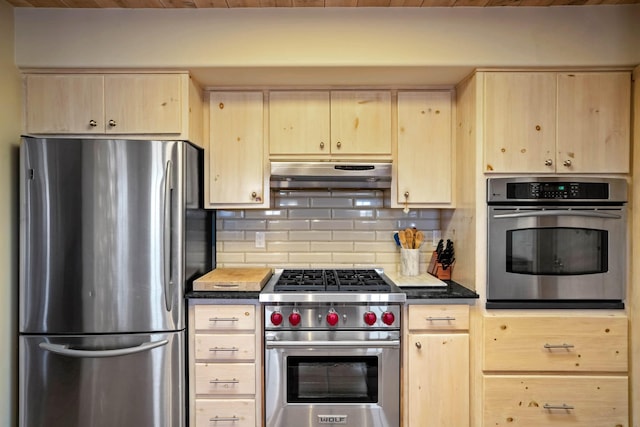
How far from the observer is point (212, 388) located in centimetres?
198

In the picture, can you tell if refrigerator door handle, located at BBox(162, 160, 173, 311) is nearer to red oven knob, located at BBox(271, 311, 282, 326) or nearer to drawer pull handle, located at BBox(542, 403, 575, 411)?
red oven knob, located at BBox(271, 311, 282, 326)

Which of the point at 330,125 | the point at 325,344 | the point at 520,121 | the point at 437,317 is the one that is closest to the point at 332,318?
the point at 325,344

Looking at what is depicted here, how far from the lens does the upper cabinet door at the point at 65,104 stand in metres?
2.03

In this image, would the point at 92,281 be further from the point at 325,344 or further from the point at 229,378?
the point at 325,344

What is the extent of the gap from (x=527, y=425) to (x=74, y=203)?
8.73 feet

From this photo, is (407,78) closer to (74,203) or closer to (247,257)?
(247,257)

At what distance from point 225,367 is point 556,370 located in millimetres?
1784

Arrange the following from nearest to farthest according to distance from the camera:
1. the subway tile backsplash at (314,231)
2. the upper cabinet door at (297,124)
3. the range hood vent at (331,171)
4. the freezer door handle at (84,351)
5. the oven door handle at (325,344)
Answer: the freezer door handle at (84,351) → the oven door handle at (325,344) → the range hood vent at (331,171) → the upper cabinet door at (297,124) → the subway tile backsplash at (314,231)

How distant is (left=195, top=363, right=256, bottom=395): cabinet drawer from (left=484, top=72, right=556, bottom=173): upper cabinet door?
5.67ft

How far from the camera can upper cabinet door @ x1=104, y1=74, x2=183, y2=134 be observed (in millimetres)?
2051

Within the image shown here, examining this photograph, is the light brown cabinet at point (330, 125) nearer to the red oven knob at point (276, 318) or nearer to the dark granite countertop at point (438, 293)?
the dark granite countertop at point (438, 293)

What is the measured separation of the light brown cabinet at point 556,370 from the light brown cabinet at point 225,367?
4.13ft

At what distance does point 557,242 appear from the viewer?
1.99 m

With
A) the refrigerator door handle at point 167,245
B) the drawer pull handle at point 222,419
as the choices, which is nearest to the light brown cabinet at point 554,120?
the refrigerator door handle at point 167,245
